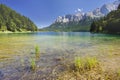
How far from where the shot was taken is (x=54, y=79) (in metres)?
12.8

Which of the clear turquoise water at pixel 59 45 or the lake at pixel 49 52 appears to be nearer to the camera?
the lake at pixel 49 52

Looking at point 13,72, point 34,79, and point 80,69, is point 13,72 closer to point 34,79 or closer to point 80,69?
point 34,79

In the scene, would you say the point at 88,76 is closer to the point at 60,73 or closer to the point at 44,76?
the point at 60,73

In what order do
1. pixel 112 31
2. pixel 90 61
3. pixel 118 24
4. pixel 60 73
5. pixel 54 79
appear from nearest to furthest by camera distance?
pixel 54 79 → pixel 60 73 → pixel 90 61 → pixel 118 24 → pixel 112 31

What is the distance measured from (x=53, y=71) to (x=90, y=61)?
3.62 m

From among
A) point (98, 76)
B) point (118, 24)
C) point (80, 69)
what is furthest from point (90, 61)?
point (118, 24)

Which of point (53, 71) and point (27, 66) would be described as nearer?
point (53, 71)

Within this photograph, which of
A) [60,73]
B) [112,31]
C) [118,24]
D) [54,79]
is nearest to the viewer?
[54,79]

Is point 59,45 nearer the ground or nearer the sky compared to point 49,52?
nearer the ground

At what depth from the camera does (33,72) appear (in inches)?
575

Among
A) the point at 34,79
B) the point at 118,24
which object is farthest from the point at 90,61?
the point at 118,24

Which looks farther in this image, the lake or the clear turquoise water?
the clear turquoise water

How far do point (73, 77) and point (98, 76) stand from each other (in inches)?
76.1

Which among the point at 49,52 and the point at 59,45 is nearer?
the point at 49,52
